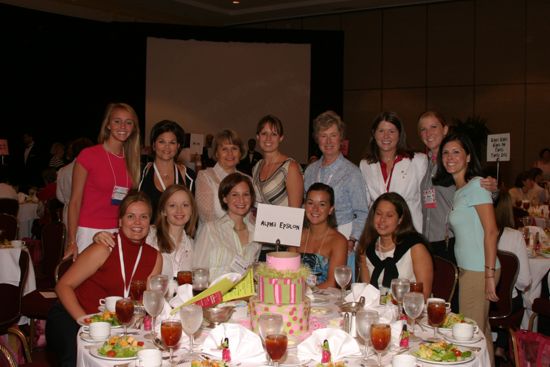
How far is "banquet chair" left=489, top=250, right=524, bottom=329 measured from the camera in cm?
441

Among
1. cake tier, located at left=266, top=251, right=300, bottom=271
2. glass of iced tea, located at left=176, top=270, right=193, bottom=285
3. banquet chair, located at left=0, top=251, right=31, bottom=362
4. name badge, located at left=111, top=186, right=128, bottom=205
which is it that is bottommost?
banquet chair, located at left=0, top=251, right=31, bottom=362

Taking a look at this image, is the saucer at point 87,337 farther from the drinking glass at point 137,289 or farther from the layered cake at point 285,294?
the layered cake at point 285,294

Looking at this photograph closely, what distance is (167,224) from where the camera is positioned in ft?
12.8

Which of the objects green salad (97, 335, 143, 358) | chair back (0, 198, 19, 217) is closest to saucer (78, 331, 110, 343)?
green salad (97, 335, 143, 358)

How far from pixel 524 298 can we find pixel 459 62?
914 centimetres

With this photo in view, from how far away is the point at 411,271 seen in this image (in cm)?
354

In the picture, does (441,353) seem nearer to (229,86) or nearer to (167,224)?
(167,224)

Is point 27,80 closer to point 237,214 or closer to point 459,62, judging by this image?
point 459,62

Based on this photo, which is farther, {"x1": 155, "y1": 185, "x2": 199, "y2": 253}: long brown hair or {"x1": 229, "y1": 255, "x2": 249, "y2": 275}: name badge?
{"x1": 155, "y1": 185, "x2": 199, "y2": 253}: long brown hair

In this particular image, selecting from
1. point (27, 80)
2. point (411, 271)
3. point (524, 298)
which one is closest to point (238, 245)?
point (411, 271)

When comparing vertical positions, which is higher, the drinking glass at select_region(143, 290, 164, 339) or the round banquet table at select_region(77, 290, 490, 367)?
the drinking glass at select_region(143, 290, 164, 339)

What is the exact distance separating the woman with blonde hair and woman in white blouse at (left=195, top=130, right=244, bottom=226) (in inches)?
19.1

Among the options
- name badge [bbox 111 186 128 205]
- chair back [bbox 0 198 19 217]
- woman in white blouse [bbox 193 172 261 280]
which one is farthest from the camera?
chair back [bbox 0 198 19 217]

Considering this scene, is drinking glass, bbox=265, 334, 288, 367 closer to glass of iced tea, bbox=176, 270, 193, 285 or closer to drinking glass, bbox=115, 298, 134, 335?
drinking glass, bbox=115, 298, 134, 335
